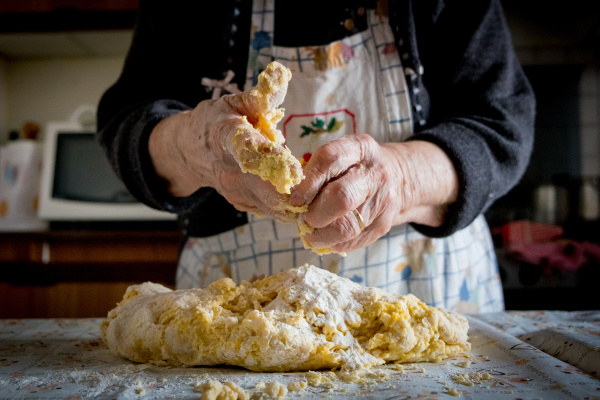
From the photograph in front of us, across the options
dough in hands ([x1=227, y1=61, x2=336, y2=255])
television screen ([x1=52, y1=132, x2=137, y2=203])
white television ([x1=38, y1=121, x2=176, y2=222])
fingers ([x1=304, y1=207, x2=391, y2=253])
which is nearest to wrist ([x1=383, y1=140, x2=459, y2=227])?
fingers ([x1=304, y1=207, x2=391, y2=253])

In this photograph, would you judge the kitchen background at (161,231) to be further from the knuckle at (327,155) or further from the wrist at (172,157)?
the knuckle at (327,155)

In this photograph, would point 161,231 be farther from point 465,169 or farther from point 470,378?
point 470,378

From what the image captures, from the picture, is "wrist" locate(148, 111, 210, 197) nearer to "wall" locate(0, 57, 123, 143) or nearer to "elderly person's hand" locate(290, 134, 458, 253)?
"elderly person's hand" locate(290, 134, 458, 253)

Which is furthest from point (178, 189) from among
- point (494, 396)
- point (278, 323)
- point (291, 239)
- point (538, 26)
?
point (538, 26)

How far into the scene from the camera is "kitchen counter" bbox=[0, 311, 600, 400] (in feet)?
1.94

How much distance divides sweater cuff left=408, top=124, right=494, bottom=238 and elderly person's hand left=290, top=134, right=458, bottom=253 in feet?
0.06

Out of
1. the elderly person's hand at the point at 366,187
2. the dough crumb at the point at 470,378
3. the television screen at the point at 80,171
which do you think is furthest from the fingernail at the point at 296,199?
the television screen at the point at 80,171

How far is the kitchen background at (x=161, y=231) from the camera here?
1798 millimetres

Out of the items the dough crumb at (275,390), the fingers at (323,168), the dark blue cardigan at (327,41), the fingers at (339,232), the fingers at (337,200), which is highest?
the dark blue cardigan at (327,41)

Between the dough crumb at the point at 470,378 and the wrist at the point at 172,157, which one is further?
the wrist at the point at 172,157

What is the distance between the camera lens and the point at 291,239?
1.01 m

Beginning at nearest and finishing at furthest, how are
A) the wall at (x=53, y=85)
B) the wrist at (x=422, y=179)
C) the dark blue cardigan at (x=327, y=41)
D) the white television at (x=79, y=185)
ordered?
the wrist at (x=422, y=179), the dark blue cardigan at (x=327, y=41), the white television at (x=79, y=185), the wall at (x=53, y=85)

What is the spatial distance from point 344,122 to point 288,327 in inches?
19.1

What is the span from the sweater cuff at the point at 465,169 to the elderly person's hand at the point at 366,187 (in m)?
0.02
